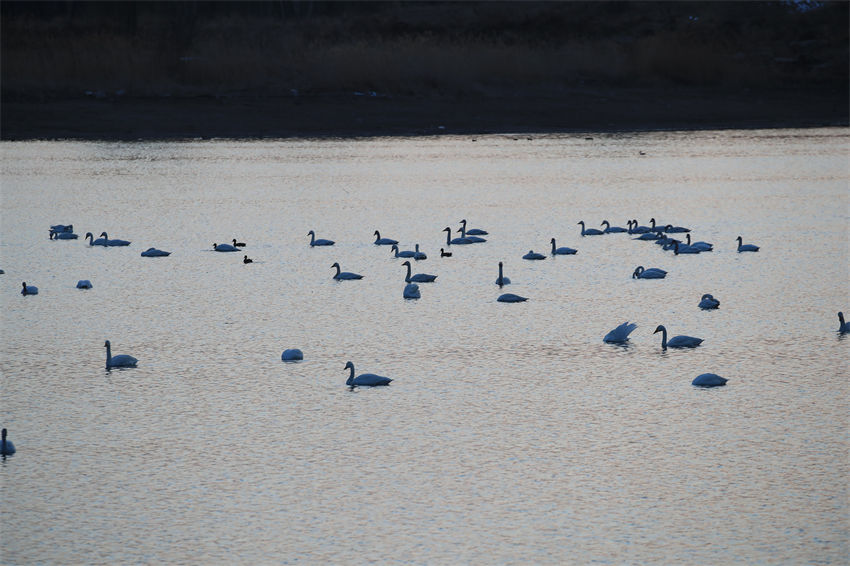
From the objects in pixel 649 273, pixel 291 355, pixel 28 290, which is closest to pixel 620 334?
pixel 291 355

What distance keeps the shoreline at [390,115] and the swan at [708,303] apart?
81.4 feet

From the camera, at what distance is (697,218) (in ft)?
80.7

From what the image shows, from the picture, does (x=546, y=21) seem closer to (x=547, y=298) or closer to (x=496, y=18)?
(x=496, y=18)

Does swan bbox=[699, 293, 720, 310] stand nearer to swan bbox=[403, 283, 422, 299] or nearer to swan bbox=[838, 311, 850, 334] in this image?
swan bbox=[838, 311, 850, 334]

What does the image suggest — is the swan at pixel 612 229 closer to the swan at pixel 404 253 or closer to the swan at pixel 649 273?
the swan at pixel 649 273

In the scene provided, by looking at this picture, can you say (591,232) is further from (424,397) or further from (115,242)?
(424,397)

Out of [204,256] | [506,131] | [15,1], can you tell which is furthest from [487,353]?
[15,1]

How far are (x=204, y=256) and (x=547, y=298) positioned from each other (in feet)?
21.3

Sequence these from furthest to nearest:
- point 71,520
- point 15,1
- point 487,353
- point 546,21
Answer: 1. point 15,1
2. point 546,21
3. point 487,353
4. point 71,520

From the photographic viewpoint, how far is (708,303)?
50.5ft

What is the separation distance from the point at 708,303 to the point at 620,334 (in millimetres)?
2232

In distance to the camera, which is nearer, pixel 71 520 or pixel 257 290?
pixel 71 520

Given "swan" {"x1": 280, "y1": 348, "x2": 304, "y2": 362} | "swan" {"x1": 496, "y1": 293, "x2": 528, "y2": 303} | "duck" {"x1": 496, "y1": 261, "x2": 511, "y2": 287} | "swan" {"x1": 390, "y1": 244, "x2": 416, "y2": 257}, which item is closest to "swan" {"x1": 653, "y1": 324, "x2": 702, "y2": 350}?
"swan" {"x1": 496, "y1": 293, "x2": 528, "y2": 303}

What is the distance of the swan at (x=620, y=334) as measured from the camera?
44.8 ft
